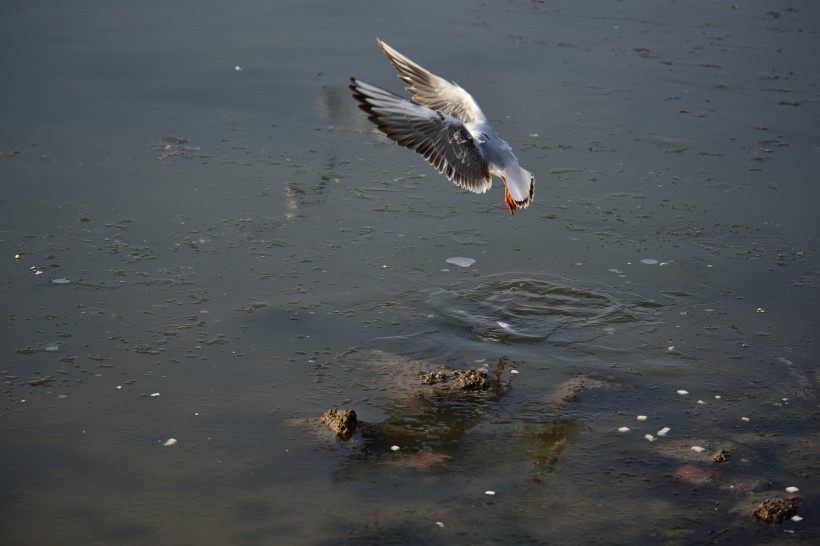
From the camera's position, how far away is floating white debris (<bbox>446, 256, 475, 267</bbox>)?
20.5ft

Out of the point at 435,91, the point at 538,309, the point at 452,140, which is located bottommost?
the point at 538,309

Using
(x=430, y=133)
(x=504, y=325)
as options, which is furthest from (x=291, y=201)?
(x=504, y=325)

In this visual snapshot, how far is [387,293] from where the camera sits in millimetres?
5875

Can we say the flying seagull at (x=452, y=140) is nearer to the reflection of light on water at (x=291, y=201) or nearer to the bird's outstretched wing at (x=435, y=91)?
the bird's outstretched wing at (x=435, y=91)

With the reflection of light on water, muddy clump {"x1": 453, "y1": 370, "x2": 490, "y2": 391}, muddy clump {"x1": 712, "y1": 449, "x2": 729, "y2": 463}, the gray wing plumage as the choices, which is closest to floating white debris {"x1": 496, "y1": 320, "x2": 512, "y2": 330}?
muddy clump {"x1": 453, "y1": 370, "x2": 490, "y2": 391}

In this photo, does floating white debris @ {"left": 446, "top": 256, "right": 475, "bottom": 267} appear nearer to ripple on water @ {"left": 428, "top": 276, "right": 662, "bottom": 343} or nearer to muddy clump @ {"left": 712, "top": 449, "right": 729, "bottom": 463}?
ripple on water @ {"left": 428, "top": 276, "right": 662, "bottom": 343}

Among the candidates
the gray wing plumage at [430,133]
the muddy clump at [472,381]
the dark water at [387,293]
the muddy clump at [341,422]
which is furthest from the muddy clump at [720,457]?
the gray wing plumage at [430,133]

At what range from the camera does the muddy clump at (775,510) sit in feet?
13.6

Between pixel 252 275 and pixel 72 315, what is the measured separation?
1076 mm

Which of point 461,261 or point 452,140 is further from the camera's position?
point 461,261

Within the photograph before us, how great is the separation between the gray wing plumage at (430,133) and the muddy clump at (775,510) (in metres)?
2.40

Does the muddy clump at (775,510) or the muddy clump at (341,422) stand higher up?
the muddy clump at (341,422)

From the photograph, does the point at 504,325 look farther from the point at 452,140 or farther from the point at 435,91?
the point at 435,91

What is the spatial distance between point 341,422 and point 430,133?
181cm
